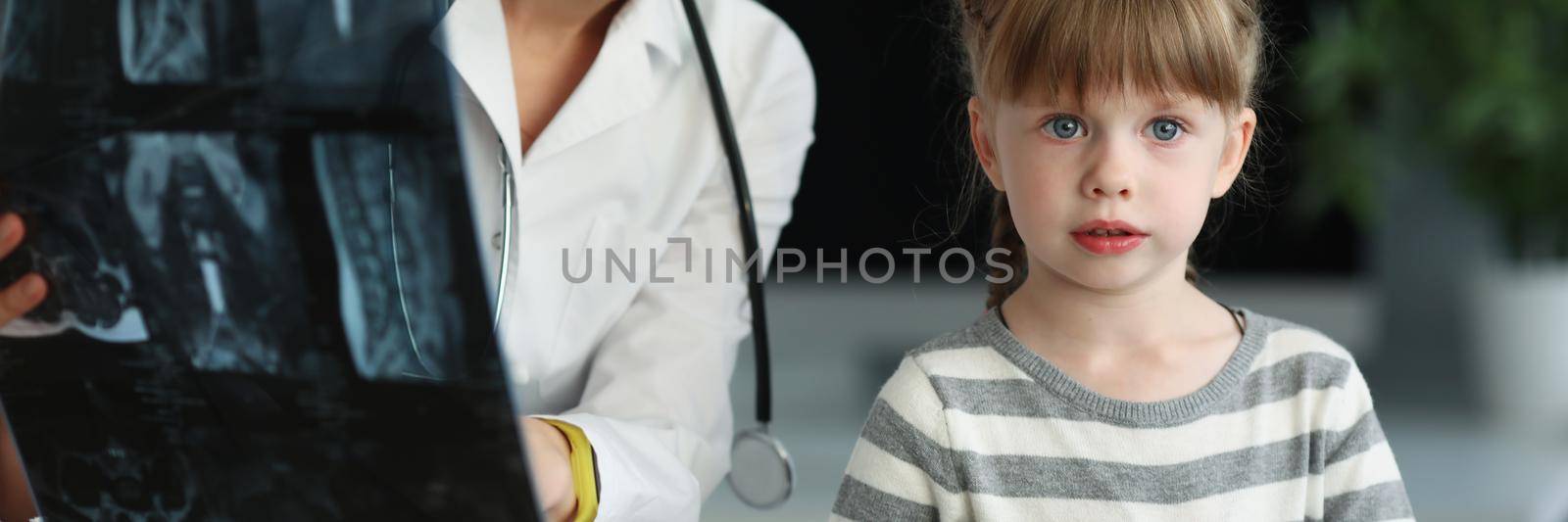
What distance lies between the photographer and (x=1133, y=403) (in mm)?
844

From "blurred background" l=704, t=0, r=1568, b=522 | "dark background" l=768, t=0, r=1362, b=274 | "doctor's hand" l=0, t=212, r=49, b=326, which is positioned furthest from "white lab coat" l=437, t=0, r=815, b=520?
"dark background" l=768, t=0, r=1362, b=274

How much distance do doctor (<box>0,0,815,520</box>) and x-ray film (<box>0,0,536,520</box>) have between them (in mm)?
344

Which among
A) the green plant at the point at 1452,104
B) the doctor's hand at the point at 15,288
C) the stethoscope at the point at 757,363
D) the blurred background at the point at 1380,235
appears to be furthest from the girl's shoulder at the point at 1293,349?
the green plant at the point at 1452,104

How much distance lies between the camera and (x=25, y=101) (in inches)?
23.6

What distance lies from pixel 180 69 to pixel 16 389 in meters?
0.19

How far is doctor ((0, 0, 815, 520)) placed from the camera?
1.00 m

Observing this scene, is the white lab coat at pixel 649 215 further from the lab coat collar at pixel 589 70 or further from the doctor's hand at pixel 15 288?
the doctor's hand at pixel 15 288

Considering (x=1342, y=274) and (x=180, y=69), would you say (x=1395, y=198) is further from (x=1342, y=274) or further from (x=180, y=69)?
(x=180, y=69)

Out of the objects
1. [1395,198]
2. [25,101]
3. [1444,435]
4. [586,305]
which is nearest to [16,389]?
[25,101]

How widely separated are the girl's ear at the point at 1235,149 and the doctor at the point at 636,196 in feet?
1.17

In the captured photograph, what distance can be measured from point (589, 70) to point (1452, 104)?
114 inches

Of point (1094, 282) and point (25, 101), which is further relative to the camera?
point (1094, 282)

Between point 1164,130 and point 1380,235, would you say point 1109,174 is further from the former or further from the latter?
point 1380,235

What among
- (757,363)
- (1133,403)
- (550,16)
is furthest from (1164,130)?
(550,16)
